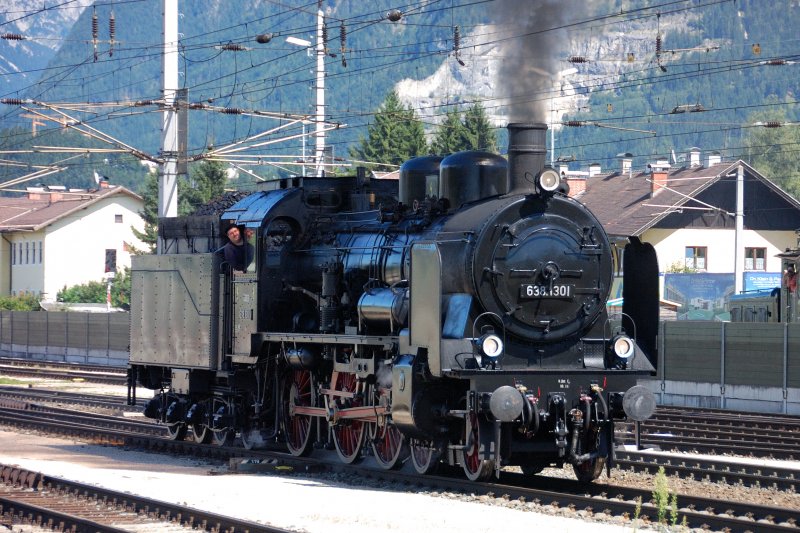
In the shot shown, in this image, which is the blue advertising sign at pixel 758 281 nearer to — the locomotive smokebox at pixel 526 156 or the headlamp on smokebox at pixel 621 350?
the headlamp on smokebox at pixel 621 350

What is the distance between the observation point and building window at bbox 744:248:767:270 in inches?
2178

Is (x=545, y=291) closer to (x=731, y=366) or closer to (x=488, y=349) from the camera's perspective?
(x=488, y=349)

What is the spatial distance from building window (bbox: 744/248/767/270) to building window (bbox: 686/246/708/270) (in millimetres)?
2173

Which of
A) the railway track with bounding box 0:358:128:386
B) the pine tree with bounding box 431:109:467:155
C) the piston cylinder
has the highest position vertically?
the pine tree with bounding box 431:109:467:155

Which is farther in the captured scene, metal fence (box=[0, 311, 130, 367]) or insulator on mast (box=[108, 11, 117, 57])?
metal fence (box=[0, 311, 130, 367])

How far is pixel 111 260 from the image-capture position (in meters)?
74.6

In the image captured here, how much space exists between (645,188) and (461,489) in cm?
4355

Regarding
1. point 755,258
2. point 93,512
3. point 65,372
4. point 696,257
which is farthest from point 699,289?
point 93,512

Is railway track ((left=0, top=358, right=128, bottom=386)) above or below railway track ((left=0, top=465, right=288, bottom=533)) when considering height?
below

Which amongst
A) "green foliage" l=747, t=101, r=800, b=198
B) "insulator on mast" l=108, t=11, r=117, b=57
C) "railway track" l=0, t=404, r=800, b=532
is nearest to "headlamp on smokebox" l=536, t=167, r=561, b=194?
"railway track" l=0, t=404, r=800, b=532

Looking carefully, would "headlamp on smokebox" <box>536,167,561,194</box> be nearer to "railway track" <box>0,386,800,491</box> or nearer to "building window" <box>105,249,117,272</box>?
"railway track" <box>0,386,800,491</box>

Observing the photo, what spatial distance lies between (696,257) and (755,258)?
3051 millimetres

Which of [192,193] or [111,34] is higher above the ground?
[111,34]

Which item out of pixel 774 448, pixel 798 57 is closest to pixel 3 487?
pixel 774 448
